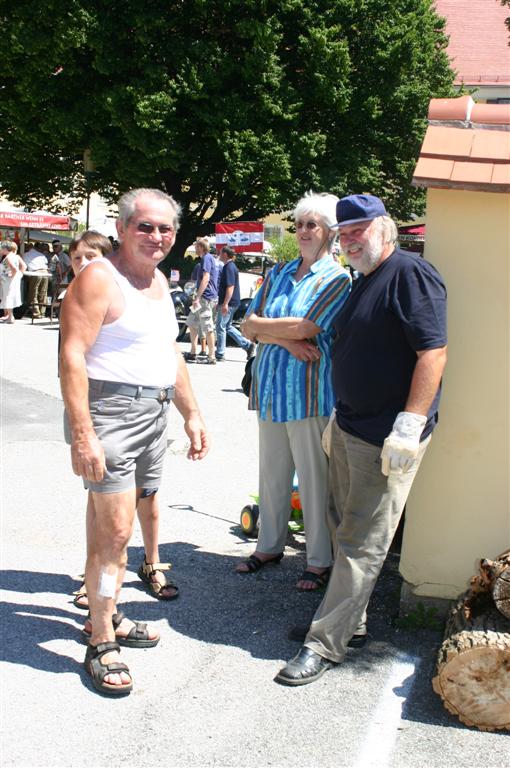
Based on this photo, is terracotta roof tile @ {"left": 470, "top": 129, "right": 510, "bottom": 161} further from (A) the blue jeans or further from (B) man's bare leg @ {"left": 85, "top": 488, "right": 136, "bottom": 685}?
(A) the blue jeans

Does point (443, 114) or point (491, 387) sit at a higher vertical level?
point (443, 114)

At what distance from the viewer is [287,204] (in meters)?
27.4

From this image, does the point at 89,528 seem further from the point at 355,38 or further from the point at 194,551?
the point at 355,38

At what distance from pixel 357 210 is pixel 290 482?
1.73 metres

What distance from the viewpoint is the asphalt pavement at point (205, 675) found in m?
2.99

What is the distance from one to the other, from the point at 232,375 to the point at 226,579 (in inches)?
311

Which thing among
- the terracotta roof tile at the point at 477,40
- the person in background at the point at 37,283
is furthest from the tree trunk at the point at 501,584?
the terracotta roof tile at the point at 477,40

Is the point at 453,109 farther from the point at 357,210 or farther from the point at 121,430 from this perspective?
the point at 121,430

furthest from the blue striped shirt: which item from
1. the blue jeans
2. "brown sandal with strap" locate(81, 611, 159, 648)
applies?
the blue jeans

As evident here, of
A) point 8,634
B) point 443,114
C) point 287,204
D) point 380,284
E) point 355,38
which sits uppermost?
point 355,38

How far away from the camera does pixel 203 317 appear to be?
13.2 meters

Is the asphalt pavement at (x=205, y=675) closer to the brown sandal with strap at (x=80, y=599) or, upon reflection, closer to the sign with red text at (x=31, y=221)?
the brown sandal with strap at (x=80, y=599)

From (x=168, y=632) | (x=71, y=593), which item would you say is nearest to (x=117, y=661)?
(x=168, y=632)

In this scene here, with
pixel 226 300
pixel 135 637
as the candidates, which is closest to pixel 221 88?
pixel 226 300
